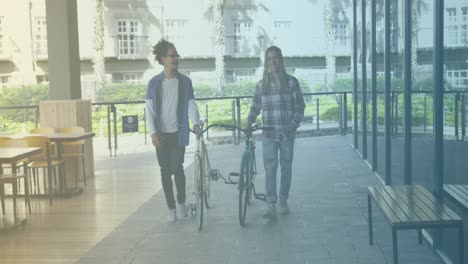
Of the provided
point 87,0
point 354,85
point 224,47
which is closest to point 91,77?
point 87,0

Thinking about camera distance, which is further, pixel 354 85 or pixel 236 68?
pixel 236 68

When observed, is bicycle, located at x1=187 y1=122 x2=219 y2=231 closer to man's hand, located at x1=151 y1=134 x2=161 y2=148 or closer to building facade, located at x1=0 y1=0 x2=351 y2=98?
man's hand, located at x1=151 y1=134 x2=161 y2=148

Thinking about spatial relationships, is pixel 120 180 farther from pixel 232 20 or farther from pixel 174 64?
pixel 232 20

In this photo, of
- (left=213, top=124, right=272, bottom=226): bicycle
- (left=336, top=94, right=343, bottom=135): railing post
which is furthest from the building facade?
(left=213, top=124, right=272, bottom=226): bicycle

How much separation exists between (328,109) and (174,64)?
9795 millimetres

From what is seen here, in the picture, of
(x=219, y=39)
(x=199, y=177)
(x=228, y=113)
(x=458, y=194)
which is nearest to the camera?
(x=458, y=194)

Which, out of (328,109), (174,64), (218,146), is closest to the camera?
(174,64)

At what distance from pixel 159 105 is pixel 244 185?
1078 millimetres

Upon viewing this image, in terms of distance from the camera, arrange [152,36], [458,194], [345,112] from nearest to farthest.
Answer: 1. [458,194]
2. [345,112]
3. [152,36]

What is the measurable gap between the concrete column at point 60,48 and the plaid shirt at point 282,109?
4.10m

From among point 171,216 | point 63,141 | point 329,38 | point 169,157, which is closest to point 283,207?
point 171,216

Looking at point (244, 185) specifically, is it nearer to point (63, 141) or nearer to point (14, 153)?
point (14, 153)

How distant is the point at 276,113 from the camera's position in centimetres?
649

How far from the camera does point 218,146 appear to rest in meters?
14.2
